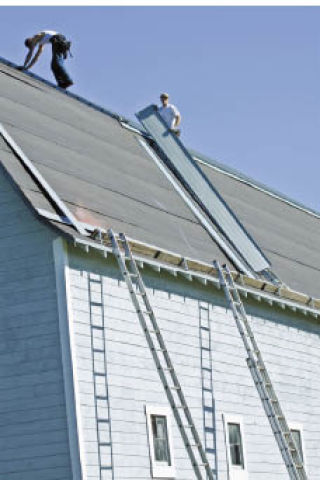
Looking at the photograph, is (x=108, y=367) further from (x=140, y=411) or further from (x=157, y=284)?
(x=157, y=284)

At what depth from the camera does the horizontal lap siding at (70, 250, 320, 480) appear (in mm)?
15734

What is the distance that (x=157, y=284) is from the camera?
690 inches

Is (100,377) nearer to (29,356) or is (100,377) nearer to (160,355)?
(29,356)

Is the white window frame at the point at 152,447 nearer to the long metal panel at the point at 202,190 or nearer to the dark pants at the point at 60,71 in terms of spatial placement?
the long metal panel at the point at 202,190

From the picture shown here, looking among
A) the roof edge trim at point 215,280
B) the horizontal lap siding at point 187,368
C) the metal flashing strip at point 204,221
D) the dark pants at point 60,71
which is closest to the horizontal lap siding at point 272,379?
the horizontal lap siding at point 187,368

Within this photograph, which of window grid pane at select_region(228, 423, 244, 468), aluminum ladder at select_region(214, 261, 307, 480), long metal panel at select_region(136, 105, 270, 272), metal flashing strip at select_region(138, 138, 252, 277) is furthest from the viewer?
long metal panel at select_region(136, 105, 270, 272)

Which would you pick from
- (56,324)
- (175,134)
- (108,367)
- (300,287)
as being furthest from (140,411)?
(175,134)

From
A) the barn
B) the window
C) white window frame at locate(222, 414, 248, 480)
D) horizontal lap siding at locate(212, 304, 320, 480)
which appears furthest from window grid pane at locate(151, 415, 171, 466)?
the window

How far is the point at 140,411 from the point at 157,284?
233 cm

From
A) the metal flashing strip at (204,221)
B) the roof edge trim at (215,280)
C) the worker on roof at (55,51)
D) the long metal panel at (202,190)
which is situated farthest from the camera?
the worker on roof at (55,51)

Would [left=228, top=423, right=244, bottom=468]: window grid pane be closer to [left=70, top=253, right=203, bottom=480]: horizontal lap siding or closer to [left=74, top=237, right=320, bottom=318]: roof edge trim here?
[left=70, top=253, right=203, bottom=480]: horizontal lap siding

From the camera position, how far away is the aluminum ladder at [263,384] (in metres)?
16.5

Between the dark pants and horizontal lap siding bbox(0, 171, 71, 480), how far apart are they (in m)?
8.49

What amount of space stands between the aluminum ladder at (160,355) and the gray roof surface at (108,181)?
94 cm
